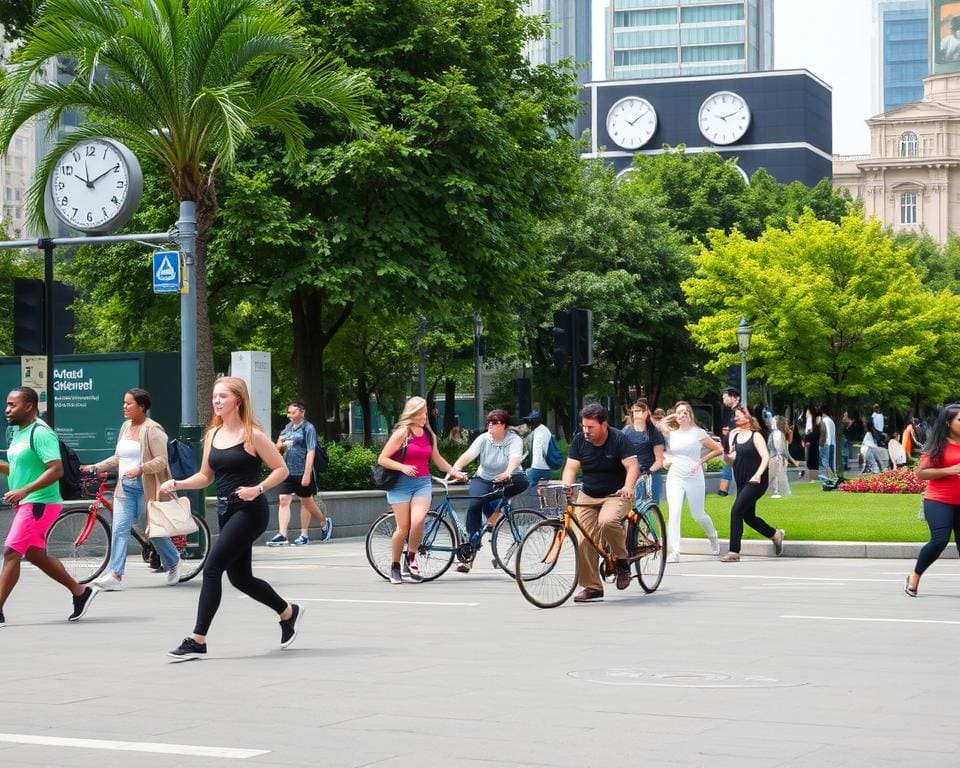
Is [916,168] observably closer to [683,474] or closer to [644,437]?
[644,437]

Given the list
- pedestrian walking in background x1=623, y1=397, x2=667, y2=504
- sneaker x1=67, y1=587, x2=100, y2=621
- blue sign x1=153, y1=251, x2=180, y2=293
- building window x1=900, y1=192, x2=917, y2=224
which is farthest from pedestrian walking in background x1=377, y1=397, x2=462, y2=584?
building window x1=900, y1=192, x2=917, y2=224

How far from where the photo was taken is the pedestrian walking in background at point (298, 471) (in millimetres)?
21281

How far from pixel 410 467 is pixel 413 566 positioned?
3.95 ft

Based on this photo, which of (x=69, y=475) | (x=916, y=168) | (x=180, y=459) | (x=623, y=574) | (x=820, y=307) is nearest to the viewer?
(x=69, y=475)

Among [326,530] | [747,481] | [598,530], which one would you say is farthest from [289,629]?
[326,530]

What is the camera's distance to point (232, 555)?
9.95 m

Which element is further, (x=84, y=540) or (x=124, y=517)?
(x=84, y=540)

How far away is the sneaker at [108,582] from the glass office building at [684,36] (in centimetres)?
15936

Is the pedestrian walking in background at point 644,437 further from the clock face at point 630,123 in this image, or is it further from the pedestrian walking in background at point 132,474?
the clock face at point 630,123

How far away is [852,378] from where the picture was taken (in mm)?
47844

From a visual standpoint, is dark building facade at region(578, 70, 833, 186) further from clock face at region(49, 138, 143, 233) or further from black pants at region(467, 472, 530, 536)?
black pants at region(467, 472, 530, 536)

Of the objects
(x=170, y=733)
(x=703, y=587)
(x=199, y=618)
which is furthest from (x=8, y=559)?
(x=703, y=587)

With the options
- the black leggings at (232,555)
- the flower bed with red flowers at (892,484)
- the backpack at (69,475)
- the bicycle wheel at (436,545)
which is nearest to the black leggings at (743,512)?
the bicycle wheel at (436,545)

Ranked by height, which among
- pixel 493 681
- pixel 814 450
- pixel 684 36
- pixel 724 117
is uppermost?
pixel 684 36
